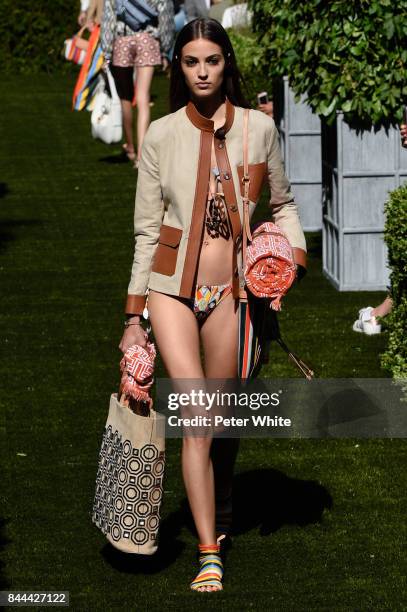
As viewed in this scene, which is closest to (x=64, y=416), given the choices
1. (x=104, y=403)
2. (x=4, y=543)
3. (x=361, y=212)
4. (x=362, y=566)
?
(x=104, y=403)

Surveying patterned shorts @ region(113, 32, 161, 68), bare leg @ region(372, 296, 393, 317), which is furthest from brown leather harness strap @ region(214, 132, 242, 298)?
patterned shorts @ region(113, 32, 161, 68)

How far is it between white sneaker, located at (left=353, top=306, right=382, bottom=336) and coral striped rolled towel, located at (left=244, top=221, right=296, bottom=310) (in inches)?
163

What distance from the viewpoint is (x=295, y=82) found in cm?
1073

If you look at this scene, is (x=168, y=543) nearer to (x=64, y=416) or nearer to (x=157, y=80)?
(x=64, y=416)

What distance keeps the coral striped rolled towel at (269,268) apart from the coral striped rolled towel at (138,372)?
0.48 m

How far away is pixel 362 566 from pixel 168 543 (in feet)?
2.82

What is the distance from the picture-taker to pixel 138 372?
5746 millimetres

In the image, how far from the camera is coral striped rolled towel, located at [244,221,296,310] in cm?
566

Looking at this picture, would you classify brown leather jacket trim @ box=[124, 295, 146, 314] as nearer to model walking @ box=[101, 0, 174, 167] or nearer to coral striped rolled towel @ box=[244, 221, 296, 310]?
coral striped rolled towel @ box=[244, 221, 296, 310]

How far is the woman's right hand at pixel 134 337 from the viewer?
230 inches

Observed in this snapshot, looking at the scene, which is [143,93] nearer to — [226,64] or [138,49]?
[138,49]

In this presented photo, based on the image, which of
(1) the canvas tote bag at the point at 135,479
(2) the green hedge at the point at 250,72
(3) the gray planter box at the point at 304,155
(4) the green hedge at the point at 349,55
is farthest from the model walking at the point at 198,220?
(2) the green hedge at the point at 250,72

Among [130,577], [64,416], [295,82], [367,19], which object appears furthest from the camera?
[295,82]

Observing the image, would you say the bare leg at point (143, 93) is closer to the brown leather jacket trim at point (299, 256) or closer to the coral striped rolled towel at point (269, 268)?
the brown leather jacket trim at point (299, 256)
